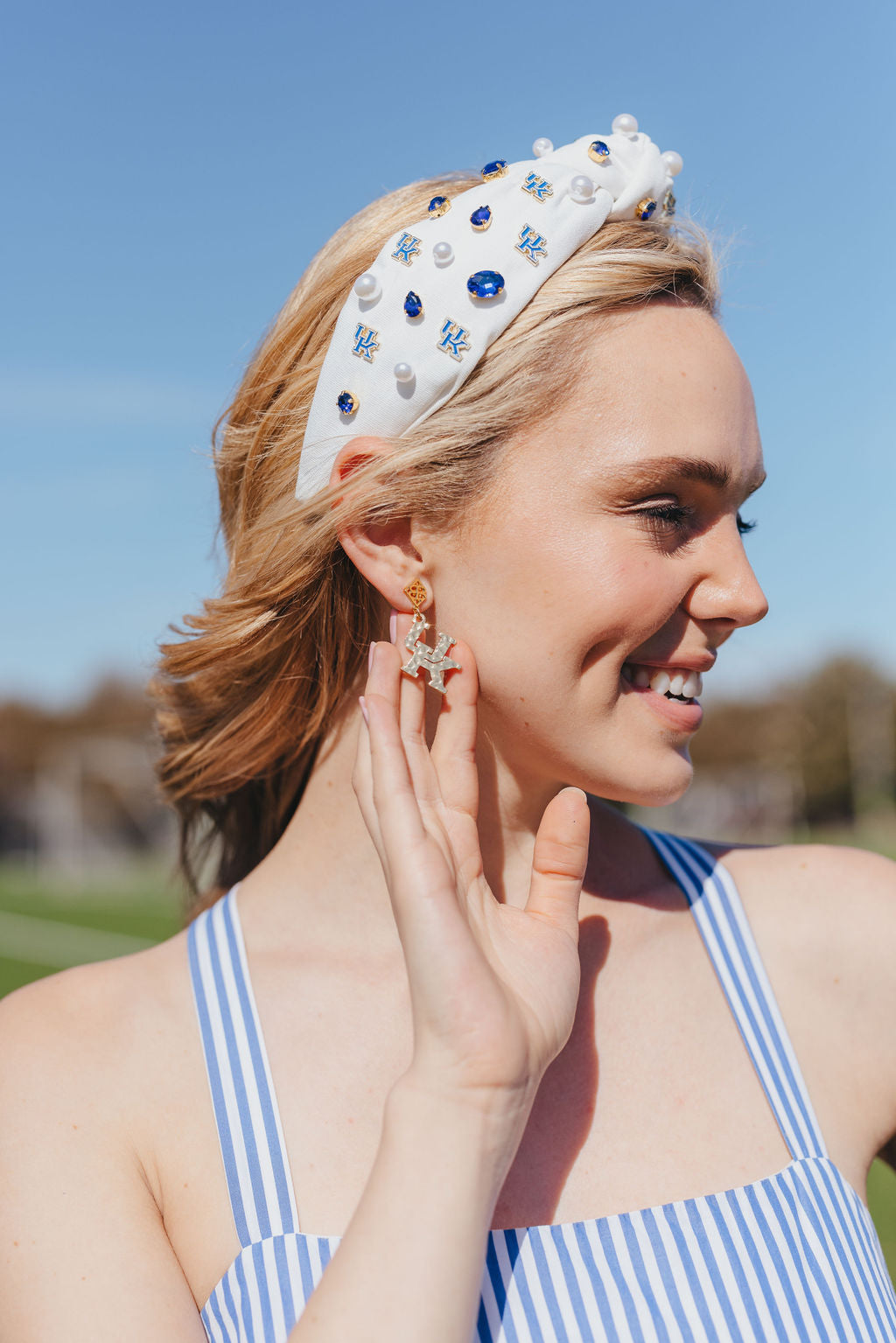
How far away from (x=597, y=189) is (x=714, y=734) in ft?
216

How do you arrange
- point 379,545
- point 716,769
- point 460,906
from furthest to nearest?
point 716,769, point 379,545, point 460,906

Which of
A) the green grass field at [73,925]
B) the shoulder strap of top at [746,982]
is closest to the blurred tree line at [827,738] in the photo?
the green grass field at [73,925]

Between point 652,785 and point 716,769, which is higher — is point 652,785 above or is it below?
below

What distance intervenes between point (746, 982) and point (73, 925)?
21903mm

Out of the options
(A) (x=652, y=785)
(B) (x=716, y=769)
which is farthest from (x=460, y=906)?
(B) (x=716, y=769)

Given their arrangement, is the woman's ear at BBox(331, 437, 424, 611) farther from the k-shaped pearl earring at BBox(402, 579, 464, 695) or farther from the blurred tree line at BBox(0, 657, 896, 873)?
the blurred tree line at BBox(0, 657, 896, 873)

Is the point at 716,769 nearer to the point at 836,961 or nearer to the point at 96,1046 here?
the point at 836,961

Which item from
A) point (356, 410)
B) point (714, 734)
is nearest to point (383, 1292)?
point (356, 410)

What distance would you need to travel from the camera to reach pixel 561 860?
2.17m

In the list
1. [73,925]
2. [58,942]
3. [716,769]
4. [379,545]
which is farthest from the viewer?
[716,769]

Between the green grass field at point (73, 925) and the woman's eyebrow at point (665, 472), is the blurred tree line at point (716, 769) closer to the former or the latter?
the green grass field at point (73, 925)

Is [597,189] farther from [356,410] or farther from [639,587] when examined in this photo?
[639,587]

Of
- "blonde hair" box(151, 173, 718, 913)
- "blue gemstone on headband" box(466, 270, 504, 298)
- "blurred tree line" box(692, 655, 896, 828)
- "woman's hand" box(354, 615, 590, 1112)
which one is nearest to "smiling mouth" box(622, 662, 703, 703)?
"woman's hand" box(354, 615, 590, 1112)

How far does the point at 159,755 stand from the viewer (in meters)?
3.29
